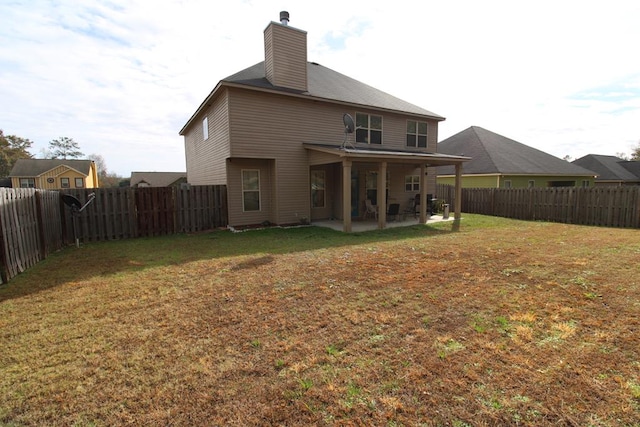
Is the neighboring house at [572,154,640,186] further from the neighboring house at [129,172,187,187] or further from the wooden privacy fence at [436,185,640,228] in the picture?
the neighboring house at [129,172,187,187]

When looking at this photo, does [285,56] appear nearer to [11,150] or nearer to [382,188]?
[382,188]

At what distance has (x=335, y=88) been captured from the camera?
14.1 m

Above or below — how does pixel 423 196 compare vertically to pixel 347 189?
below

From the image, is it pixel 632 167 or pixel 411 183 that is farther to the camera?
pixel 632 167

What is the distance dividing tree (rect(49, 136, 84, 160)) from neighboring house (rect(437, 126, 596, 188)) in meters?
75.1

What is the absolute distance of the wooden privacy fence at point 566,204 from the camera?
1194 cm

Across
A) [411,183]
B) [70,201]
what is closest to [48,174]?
[70,201]

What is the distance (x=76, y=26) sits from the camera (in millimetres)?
7977

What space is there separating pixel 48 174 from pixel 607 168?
65136 mm

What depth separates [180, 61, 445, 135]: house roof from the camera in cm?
1144

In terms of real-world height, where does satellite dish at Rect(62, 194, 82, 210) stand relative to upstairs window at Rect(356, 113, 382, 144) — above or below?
below

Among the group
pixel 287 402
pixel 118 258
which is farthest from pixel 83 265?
pixel 287 402

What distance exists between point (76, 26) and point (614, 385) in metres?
12.1

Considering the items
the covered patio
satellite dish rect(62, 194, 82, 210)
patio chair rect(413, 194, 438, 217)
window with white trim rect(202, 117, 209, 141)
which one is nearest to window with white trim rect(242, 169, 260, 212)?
the covered patio
